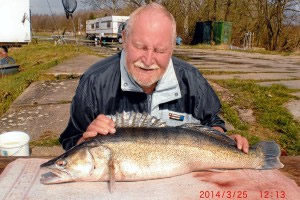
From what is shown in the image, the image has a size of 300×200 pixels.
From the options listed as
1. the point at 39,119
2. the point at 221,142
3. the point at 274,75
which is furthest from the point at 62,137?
the point at 274,75

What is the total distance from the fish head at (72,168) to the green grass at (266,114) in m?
3.38

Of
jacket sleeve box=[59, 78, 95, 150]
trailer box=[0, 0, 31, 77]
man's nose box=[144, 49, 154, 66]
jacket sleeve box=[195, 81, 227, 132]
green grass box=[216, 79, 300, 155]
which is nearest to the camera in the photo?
man's nose box=[144, 49, 154, 66]

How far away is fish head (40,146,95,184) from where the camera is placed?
2.36 meters

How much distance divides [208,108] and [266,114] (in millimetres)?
3014

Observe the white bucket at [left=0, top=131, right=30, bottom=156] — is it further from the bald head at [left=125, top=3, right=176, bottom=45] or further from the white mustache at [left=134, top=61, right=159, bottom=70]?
the bald head at [left=125, top=3, right=176, bottom=45]

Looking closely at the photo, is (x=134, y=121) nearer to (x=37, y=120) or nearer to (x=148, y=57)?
(x=148, y=57)

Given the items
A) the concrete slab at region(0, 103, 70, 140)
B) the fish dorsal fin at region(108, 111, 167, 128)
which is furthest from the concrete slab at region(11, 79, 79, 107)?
the fish dorsal fin at region(108, 111, 167, 128)

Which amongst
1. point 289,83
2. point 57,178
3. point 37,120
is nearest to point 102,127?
point 57,178

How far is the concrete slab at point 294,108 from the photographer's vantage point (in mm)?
5980

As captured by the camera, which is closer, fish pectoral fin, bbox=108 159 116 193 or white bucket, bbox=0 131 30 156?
fish pectoral fin, bbox=108 159 116 193

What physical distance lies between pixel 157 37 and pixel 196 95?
0.86 metres

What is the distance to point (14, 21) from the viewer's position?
2277 centimetres

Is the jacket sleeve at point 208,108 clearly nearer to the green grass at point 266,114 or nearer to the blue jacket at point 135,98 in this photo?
the blue jacket at point 135,98
